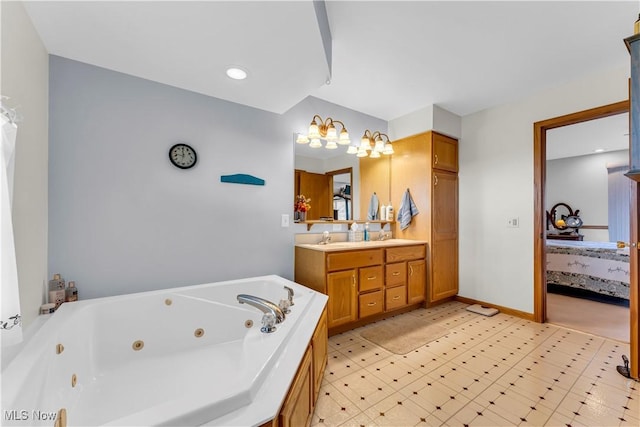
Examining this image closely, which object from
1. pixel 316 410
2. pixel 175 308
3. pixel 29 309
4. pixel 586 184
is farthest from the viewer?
pixel 586 184

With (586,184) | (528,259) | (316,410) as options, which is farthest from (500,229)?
(586,184)

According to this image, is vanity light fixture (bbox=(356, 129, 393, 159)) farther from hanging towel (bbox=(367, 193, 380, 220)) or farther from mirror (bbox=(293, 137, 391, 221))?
hanging towel (bbox=(367, 193, 380, 220))

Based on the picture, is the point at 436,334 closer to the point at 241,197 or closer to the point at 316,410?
the point at 316,410

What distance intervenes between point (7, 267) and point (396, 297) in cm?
284

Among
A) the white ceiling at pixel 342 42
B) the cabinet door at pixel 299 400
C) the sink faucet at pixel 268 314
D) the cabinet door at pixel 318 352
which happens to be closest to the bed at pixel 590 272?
the white ceiling at pixel 342 42

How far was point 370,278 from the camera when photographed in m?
2.69

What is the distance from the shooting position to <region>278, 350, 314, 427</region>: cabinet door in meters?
0.92

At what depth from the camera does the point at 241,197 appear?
2.44 m

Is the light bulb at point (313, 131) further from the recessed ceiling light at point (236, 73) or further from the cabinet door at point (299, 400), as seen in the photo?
the cabinet door at point (299, 400)

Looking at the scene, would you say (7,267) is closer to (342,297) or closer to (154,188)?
(154,188)

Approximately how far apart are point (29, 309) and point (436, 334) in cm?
293

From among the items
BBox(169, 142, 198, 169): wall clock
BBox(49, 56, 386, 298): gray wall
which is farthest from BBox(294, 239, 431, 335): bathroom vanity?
BBox(169, 142, 198, 169): wall clock

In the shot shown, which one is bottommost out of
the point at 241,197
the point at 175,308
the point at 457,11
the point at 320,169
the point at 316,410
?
the point at 316,410

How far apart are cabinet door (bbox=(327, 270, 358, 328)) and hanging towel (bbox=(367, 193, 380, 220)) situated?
107 centimetres
